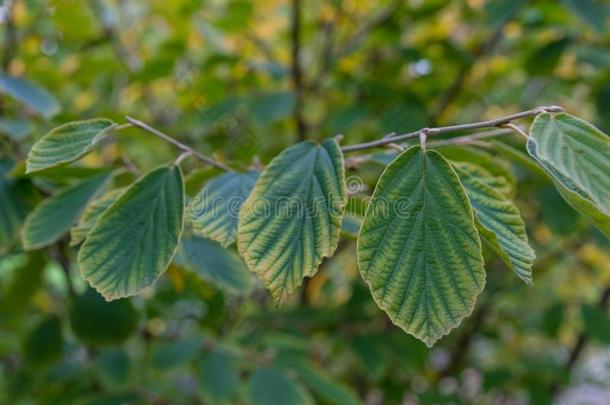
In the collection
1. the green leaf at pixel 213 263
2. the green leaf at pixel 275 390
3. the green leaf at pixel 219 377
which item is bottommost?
the green leaf at pixel 219 377

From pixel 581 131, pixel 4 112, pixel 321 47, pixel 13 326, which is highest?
pixel 581 131

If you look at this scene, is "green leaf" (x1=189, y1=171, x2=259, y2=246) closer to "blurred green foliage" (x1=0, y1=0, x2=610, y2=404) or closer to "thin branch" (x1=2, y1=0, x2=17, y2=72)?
"blurred green foliage" (x1=0, y1=0, x2=610, y2=404)

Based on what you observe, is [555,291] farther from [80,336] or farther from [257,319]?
[80,336]

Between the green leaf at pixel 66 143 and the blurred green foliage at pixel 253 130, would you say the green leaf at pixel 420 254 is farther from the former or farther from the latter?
the blurred green foliage at pixel 253 130

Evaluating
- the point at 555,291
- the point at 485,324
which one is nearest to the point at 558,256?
the point at 485,324

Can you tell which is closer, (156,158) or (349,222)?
(349,222)

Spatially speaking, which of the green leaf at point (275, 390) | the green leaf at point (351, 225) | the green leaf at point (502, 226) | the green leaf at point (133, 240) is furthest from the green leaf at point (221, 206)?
the green leaf at point (275, 390)

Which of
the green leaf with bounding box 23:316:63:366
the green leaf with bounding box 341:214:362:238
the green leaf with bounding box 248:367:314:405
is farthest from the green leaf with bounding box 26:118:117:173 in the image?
the green leaf with bounding box 23:316:63:366
